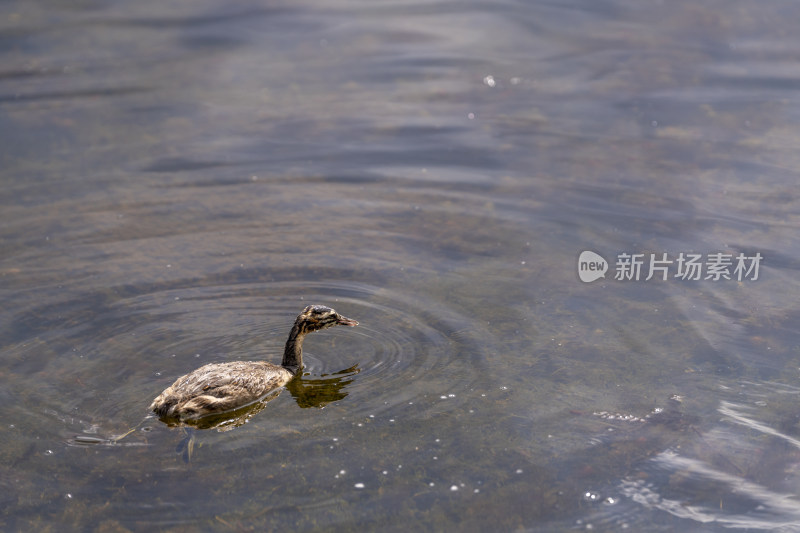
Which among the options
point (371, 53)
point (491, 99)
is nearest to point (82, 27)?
point (371, 53)

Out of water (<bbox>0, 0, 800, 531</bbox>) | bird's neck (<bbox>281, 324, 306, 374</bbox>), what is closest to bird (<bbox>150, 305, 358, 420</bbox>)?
bird's neck (<bbox>281, 324, 306, 374</bbox>)

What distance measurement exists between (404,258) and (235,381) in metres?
3.00

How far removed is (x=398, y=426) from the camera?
706 centimetres

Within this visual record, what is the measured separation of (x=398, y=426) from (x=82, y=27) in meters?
11.6

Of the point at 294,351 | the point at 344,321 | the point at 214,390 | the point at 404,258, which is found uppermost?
the point at 404,258

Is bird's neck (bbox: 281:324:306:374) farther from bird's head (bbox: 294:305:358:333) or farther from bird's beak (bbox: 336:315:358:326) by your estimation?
bird's beak (bbox: 336:315:358:326)

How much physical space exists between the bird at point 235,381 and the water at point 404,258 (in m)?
0.24

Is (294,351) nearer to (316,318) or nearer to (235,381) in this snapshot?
(316,318)

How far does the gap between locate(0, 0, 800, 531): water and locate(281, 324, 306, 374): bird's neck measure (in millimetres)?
300

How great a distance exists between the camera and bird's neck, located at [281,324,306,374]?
7.94m

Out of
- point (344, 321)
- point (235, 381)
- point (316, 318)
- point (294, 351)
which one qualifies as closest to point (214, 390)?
point (235, 381)

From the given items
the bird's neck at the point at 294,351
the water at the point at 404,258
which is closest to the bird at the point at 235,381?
the bird's neck at the point at 294,351

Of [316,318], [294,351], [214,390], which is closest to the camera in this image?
[214,390]

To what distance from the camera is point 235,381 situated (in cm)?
730
